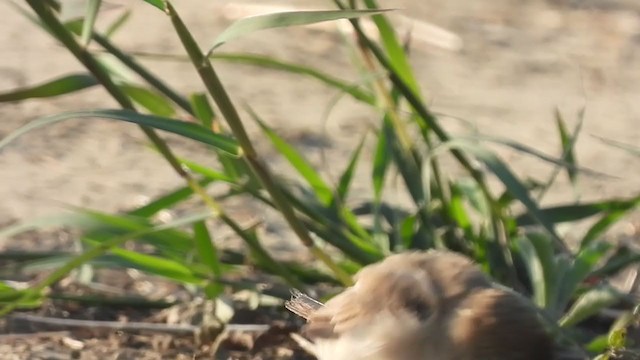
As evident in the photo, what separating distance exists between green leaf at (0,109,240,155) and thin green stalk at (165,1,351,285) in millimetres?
26

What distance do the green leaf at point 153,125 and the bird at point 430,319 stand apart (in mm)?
399

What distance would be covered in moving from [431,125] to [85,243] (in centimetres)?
67

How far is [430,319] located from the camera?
157 cm

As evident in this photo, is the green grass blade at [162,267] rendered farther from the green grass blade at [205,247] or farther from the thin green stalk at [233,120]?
the thin green stalk at [233,120]

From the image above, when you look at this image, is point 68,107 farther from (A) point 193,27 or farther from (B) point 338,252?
(B) point 338,252

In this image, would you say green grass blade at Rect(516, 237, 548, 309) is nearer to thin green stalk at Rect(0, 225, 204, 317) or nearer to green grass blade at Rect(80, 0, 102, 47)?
thin green stalk at Rect(0, 225, 204, 317)

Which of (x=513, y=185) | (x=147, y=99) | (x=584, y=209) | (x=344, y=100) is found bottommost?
(x=584, y=209)

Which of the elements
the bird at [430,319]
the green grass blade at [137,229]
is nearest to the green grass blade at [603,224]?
the green grass blade at [137,229]

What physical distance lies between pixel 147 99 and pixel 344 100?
4.99ft

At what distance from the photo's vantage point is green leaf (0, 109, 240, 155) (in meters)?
1.92

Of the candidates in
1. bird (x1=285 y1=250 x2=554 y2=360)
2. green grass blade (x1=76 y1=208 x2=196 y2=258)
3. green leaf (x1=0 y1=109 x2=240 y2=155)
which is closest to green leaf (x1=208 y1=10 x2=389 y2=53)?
green leaf (x1=0 y1=109 x2=240 y2=155)

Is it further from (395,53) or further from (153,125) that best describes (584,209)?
(153,125)

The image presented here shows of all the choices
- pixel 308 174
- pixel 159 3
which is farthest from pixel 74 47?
pixel 308 174

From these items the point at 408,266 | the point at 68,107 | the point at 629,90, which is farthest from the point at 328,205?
the point at 629,90
